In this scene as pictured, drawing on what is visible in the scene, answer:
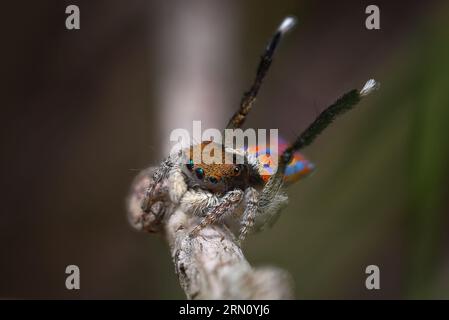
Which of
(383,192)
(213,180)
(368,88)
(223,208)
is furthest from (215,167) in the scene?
(383,192)

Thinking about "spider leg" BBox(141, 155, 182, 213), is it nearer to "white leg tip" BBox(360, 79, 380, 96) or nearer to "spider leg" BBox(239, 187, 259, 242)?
"spider leg" BBox(239, 187, 259, 242)

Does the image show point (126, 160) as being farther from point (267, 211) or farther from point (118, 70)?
point (267, 211)

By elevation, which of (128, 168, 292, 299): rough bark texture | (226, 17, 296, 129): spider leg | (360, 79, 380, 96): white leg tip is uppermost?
(226, 17, 296, 129): spider leg

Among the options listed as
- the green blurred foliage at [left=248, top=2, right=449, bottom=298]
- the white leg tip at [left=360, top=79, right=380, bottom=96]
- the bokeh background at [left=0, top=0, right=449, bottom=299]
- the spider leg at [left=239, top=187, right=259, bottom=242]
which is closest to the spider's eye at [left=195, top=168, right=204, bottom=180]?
the spider leg at [left=239, top=187, right=259, bottom=242]

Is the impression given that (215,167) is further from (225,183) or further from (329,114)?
(329,114)

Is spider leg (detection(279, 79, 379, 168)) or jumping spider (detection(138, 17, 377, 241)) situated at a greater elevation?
spider leg (detection(279, 79, 379, 168))

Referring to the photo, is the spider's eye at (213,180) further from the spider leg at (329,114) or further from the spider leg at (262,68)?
the spider leg at (329,114)
